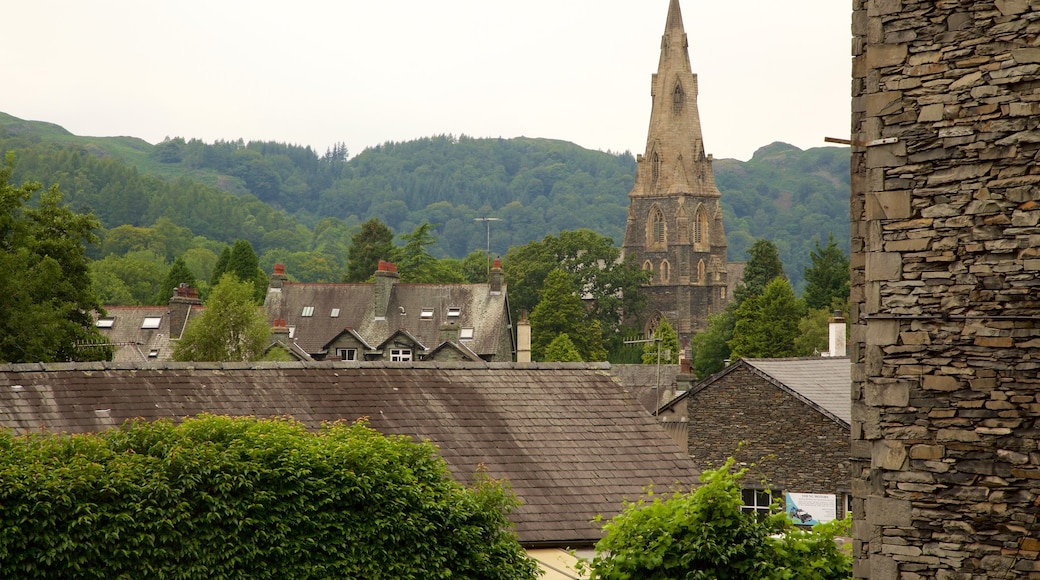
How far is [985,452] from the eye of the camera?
9.91 meters

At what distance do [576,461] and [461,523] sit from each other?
13.5 feet

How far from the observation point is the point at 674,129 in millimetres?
124750

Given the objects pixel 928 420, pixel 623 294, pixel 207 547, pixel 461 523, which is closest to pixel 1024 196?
pixel 928 420

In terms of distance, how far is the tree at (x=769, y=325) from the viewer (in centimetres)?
8569

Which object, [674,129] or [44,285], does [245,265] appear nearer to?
[674,129]

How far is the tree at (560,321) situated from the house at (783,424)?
6664cm

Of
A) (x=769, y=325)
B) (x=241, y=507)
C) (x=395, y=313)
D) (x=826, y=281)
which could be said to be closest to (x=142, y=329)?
(x=395, y=313)

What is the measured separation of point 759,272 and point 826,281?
5998mm

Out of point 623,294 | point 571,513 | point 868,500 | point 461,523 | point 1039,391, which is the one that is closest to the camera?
point 1039,391

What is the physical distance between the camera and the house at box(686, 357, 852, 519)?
30688mm

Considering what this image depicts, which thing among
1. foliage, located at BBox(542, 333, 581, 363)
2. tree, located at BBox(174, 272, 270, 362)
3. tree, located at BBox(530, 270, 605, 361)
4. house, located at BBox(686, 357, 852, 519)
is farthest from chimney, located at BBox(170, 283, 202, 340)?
tree, located at BBox(530, 270, 605, 361)

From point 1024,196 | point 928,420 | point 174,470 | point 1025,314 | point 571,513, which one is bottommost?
point 571,513

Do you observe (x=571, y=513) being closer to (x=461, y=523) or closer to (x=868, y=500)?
(x=461, y=523)

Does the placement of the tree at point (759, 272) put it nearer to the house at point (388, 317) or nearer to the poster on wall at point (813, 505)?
the house at point (388, 317)
